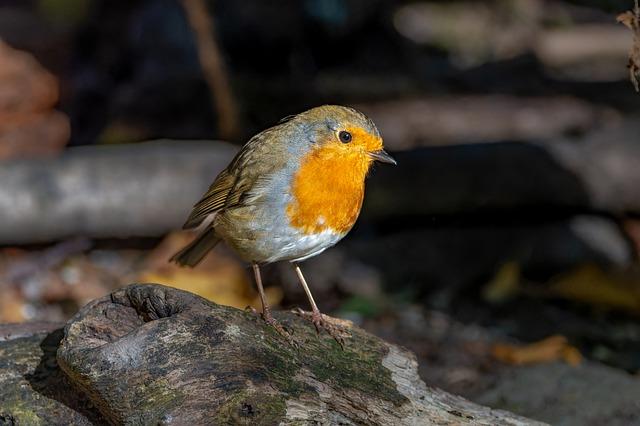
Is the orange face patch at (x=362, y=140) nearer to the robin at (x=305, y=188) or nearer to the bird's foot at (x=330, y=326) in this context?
the robin at (x=305, y=188)

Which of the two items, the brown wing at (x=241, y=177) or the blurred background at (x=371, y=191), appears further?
the blurred background at (x=371, y=191)

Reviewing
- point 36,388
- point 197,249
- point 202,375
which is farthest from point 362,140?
point 36,388

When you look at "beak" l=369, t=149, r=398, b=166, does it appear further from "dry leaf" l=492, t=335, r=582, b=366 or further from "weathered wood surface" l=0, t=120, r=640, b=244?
"weathered wood surface" l=0, t=120, r=640, b=244

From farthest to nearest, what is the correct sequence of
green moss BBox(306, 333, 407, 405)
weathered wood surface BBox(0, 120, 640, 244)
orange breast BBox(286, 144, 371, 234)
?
weathered wood surface BBox(0, 120, 640, 244) → orange breast BBox(286, 144, 371, 234) → green moss BBox(306, 333, 407, 405)

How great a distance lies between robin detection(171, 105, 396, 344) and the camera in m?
3.65

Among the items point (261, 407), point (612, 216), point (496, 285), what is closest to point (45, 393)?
point (261, 407)

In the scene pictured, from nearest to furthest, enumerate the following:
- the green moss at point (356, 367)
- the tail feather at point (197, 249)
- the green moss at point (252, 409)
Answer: the green moss at point (252, 409) → the green moss at point (356, 367) → the tail feather at point (197, 249)

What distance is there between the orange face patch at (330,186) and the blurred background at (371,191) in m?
1.03

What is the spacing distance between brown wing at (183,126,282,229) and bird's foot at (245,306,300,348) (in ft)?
1.85

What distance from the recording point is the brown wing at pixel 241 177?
383cm

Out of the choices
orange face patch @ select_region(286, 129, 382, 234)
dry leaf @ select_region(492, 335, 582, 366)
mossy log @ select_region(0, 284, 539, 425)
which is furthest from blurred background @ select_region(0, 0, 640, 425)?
mossy log @ select_region(0, 284, 539, 425)

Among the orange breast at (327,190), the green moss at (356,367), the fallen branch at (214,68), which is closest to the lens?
the green moss at (356,367)

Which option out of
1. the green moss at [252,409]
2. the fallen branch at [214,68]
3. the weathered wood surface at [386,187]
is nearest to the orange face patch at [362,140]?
the green moss at [252,409]

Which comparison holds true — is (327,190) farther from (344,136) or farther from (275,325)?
(275,325)
